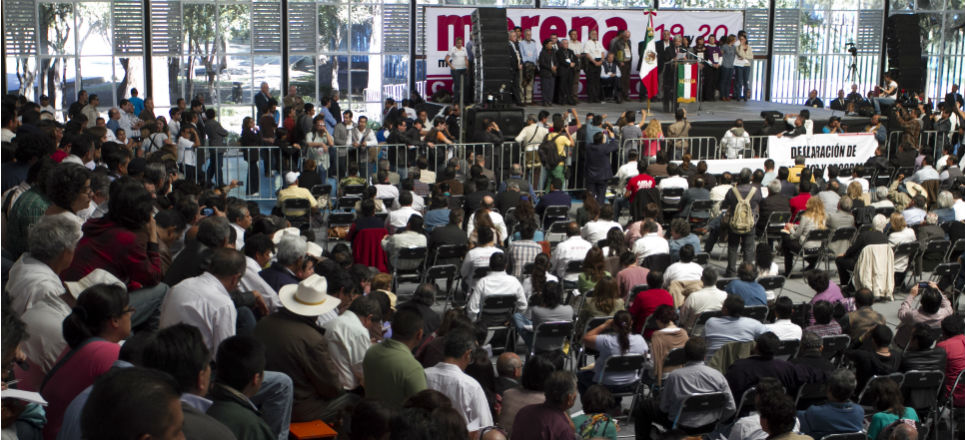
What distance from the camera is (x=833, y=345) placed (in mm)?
8672

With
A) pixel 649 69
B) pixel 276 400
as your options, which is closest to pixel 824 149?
pixel 649 69

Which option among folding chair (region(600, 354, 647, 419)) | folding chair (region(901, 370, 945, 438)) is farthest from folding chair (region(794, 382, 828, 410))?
folding chair (region(600, 354, 647, 419))

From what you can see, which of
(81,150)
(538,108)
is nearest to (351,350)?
(81,150)

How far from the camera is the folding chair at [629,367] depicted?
8.20 metres

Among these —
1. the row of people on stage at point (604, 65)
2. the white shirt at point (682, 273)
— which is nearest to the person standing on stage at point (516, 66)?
the row of people on stage at point (604, 65)

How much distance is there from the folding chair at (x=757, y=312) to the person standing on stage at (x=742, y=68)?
54.0 ft

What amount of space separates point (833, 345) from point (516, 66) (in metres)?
14.9

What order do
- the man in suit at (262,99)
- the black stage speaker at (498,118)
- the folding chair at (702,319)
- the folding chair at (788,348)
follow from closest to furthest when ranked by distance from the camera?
the folding chair at (788,348), the folding chair at (702,319), the black stage speaker at (498,118), the man in suit at (262,99)

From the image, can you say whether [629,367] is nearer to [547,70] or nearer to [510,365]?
[510,365]

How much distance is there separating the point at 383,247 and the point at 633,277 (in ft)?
9.53

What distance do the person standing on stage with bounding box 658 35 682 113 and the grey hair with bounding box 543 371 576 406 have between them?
16761 millimetres

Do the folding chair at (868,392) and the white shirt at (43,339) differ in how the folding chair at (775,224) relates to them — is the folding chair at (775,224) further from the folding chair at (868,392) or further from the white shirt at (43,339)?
the white shirt at (43,339)

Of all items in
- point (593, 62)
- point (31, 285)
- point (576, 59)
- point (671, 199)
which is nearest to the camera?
point (31, 285)

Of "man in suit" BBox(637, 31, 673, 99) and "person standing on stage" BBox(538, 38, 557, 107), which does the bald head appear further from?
"man in suit" BBox(637, 31, 673, 99)
